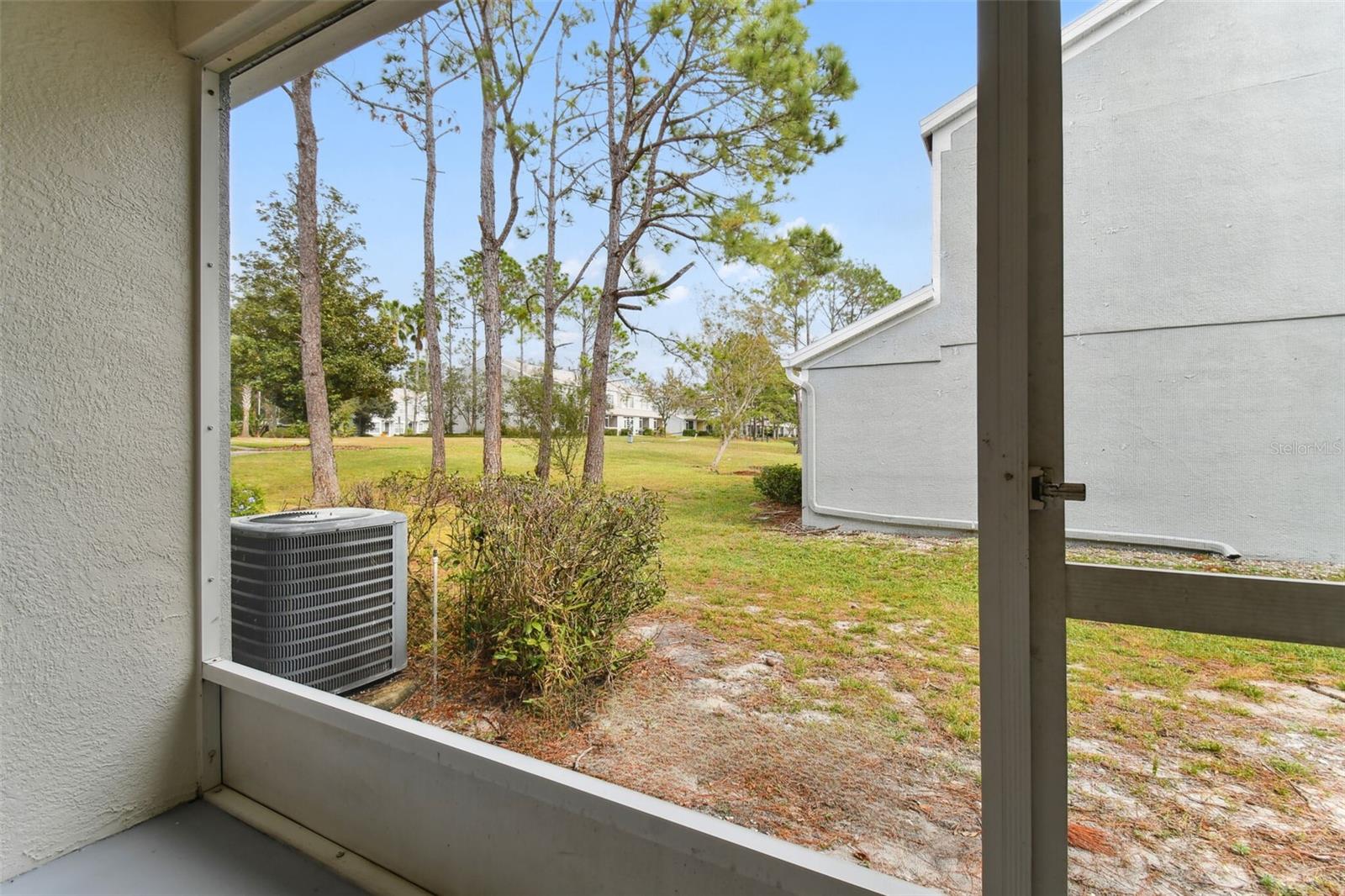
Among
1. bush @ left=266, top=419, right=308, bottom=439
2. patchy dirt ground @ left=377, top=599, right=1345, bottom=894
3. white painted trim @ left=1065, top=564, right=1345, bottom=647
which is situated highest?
bush @ left=266, top=419, right=308, bottom=439

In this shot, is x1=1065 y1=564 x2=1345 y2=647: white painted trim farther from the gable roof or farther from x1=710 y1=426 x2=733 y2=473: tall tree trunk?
x1=710 y1=426 x2=733 y2=473: tall tree trunk

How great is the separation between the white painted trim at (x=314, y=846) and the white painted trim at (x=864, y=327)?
1.70 meters

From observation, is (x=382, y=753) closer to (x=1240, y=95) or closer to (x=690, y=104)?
(x=1240, y=95)

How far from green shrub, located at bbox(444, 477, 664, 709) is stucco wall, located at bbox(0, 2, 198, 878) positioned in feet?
2.64

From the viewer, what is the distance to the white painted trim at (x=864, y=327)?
4.82 feet

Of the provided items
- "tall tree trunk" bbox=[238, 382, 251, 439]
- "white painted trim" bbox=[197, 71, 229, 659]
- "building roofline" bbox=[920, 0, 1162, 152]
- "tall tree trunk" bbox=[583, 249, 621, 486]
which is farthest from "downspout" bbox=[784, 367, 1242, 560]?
"tall tree trunk" bbox=[238, 382, 251, 439]

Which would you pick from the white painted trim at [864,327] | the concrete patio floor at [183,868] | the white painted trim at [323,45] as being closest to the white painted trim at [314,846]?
the concrete patio floor at [183,868]

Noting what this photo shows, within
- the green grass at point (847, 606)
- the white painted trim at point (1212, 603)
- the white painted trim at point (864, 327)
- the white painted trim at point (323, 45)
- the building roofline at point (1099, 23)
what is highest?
the white painted trim at point (323, 45)

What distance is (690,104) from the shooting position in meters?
2.35

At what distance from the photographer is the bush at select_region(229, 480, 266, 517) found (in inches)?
102

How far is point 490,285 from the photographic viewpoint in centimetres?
262

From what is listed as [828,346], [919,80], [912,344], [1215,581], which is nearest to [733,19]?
[919,80]

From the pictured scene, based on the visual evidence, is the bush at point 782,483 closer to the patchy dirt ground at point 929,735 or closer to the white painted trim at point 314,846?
the patchy dirt ground at point 929,735

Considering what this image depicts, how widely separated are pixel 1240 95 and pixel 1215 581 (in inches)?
24.3
